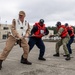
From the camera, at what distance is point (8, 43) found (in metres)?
6.91

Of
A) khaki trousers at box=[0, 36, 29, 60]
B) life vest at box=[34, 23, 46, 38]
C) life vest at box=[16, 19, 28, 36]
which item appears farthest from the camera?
life vest at box=[34, 23, 46, 38]

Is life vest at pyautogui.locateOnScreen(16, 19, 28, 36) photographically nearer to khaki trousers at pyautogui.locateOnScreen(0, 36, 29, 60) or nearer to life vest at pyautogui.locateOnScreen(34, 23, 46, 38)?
khaki trousers at pyautogui.locateOnScreen(0, 36, 29, 60)

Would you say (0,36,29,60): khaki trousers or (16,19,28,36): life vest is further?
(16,19,28,36): life vest

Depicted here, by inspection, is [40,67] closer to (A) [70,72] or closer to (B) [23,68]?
(B) [23,68]

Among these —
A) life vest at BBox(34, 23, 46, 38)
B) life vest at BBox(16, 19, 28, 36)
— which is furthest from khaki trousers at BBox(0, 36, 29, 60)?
life vest at BBox(34, 23, 46, 38)

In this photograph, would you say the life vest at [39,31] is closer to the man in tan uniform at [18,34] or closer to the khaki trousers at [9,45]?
the man in tan uniform at [18,34]

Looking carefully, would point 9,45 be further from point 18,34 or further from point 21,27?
point 21,27

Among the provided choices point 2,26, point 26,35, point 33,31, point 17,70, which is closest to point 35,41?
point 33,31

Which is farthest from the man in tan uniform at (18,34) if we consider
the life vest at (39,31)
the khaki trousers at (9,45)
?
the life vest at (39,31)

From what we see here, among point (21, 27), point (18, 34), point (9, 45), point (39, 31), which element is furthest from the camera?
point (39, 31)

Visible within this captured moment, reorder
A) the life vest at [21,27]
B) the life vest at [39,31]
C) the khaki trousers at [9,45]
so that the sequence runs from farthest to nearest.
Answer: the life vest at [39,31]
the life vest at [21,27]
the khaki trousers at [9,45]

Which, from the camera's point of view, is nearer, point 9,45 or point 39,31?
point 9,45

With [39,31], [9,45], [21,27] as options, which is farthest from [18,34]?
[39,31]

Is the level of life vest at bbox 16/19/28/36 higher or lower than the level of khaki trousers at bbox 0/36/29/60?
higher
